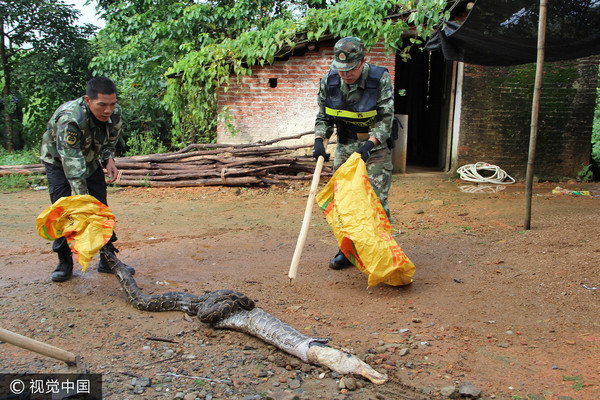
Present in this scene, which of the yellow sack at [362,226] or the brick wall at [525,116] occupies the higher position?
the brick wall at [525,116]

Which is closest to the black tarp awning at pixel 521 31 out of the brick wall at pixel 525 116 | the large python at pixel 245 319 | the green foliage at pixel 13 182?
the brick wall at pixel 525 116

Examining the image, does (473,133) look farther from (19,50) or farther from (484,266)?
(19,50)

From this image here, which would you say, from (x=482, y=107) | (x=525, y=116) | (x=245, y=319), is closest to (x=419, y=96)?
(x=482, y=107)

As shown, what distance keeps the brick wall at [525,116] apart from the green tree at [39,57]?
1057cm

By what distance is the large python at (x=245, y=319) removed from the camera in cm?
272

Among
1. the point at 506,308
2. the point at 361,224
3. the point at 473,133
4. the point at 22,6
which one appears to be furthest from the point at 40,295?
the point at 22,6

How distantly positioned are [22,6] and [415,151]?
11707 mm

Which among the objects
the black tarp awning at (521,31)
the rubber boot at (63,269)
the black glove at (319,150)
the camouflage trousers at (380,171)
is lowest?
the rubber boot at (63,269)

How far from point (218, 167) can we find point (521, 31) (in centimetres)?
567

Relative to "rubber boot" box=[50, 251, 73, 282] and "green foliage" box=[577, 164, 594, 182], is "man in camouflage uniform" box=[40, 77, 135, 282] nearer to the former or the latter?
"rubber boot" box=[50, 251, 73, 282]

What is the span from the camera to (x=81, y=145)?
3986 millimetres

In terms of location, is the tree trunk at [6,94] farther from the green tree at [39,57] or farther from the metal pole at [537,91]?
the metal pole at [537,91]

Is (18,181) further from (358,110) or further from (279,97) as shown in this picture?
(358,110)

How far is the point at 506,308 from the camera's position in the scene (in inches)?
140
